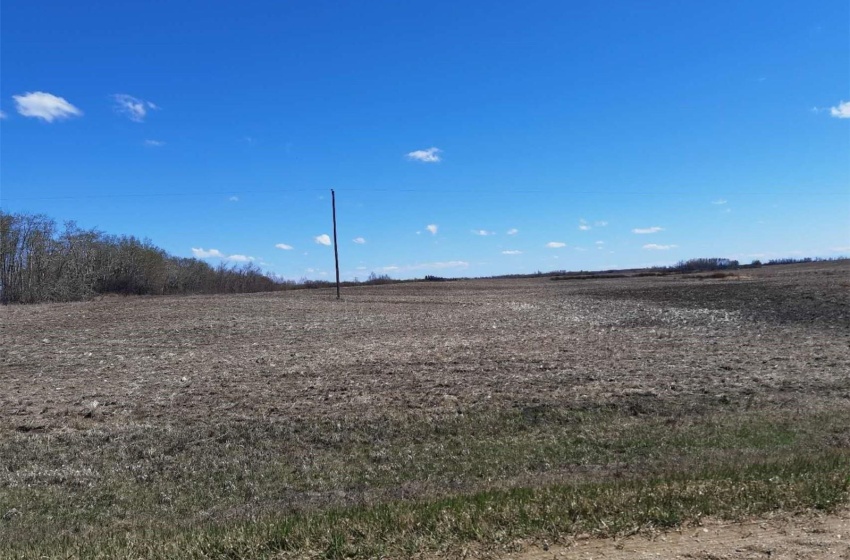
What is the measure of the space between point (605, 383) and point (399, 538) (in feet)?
28.9

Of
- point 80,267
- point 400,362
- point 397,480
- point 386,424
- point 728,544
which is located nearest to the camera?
point 728,544

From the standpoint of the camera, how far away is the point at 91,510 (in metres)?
6.80

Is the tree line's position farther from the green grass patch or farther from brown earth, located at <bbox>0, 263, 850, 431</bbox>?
the green grass patch

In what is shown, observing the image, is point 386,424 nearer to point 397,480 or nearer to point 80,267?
point 397,480

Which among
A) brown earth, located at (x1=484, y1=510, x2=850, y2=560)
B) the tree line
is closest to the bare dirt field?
brown earth, located at (x1=484, y1=510, x2=850, y2=560)

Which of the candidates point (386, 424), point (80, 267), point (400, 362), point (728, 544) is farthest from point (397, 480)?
point (80, 267)

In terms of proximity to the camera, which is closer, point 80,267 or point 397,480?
point 397,480

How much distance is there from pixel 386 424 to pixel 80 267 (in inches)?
2536

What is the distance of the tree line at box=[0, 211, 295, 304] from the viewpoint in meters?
54.1

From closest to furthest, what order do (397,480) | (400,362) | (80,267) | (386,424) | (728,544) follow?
(728,544)
(397,480)
(386,424)
(400,362)
(80,267)

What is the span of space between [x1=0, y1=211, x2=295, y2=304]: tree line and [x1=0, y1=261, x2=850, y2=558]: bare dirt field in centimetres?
3981

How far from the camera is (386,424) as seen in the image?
9992mm

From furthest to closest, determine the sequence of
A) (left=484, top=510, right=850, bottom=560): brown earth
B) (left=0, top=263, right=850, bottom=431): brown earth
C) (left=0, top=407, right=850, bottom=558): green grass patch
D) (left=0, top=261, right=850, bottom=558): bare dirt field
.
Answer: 1. (left=0, top=263, right=850, bottom=431): brown earth
2. (left=0, top=261, right=850, bottom=558): bare dirt field
3. (left=0, top=407, right=850, bottom=558): green grass patch
4. (left=484, top=510, right=850, bottom=560): brown earth

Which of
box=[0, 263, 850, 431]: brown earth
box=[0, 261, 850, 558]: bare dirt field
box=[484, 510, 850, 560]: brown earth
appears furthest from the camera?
box=[0, 263, 850, 431]: brown earth
